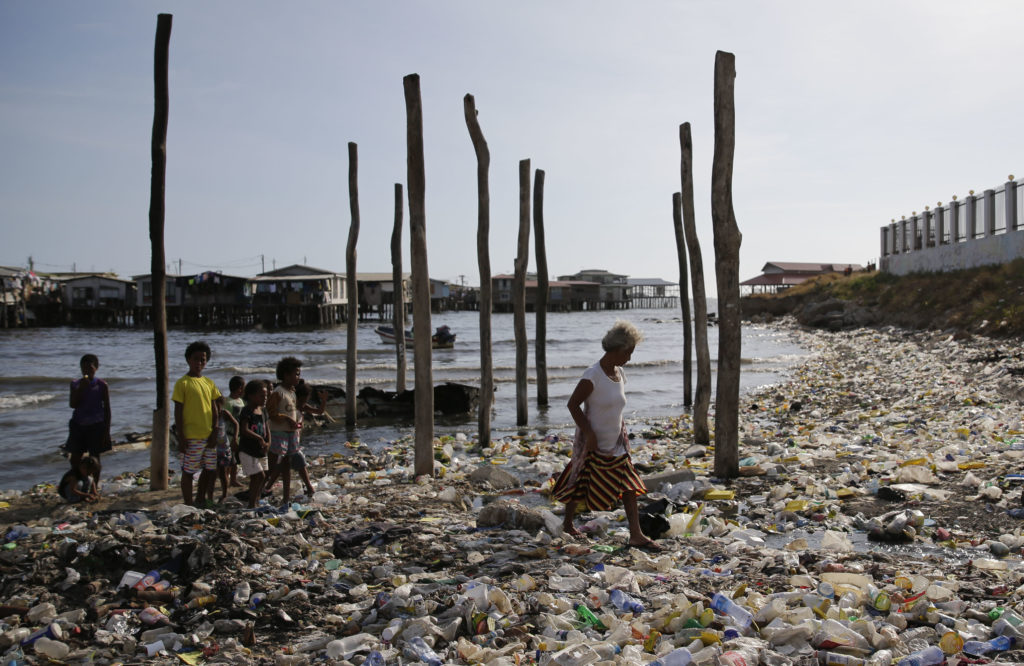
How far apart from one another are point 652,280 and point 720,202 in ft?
334

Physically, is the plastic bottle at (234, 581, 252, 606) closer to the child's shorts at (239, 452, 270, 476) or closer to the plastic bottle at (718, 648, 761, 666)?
the child's shorts at (239, 452, 270, 476)

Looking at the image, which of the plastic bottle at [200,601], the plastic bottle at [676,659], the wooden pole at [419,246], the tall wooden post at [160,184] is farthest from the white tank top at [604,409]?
the tall wooden post at [160,184]

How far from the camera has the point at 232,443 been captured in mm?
7129

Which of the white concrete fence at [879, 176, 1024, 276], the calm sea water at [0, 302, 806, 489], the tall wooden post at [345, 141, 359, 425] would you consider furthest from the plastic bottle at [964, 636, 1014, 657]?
the white concrete fence at [879, 176, 1024, 276]

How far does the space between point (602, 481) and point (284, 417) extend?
2871mm

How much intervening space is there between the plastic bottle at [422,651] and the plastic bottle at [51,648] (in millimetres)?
1632

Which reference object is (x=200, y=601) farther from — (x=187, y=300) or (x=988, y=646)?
(x=187, y=300)

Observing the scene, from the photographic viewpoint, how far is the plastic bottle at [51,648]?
3507 millimetres

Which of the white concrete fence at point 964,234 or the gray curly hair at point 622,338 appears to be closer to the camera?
the gray curly hair at point 622,338

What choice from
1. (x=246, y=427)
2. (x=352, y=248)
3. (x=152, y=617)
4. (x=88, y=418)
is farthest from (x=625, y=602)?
(x=352, y=248)

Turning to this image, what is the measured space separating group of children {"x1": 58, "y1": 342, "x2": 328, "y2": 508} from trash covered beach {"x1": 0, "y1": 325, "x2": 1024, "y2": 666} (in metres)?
0.32

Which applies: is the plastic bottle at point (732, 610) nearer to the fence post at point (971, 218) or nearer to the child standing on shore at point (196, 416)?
the child standing on shore at point (196, 416)

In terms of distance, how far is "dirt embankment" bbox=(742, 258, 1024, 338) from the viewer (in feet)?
61.2

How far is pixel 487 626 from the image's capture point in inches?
141
